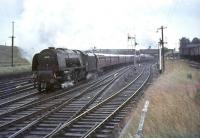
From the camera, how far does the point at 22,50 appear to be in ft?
131

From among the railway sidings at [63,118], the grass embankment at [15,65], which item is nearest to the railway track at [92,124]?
the railway sidings at [63,118]

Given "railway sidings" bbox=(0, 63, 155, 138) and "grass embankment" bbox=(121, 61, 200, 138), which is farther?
"railway sidings" bbox=(0, 63, 155, 138)

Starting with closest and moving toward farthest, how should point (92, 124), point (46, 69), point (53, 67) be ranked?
point (92, 124) < point (53, 67) < point (46, 69)

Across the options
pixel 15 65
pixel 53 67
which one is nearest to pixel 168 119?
pixel 53 67

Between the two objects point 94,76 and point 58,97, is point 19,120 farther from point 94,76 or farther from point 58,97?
point 94,76

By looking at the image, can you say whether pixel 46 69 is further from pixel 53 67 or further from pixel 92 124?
pixel 92 124

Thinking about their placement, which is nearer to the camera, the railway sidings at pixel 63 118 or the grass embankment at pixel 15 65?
the railway sidings at pixel 63 118

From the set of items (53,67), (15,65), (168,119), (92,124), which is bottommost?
(92,124)

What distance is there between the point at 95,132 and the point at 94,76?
2561 centimetres

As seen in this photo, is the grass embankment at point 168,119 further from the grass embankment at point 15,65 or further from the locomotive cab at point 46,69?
the grass embankment at point 15,65

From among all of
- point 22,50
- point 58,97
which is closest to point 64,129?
point 58,97

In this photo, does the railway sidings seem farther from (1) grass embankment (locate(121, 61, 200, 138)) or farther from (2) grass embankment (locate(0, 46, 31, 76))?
(2) grass embankment (locate(0, 46, 31, 76))

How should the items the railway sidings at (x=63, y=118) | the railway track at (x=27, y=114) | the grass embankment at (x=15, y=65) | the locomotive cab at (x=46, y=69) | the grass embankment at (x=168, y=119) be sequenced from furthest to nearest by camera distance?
the grass embankment at (x=15, y=65), the locomotive cab at (x=46, y=69), the railway track at (x=27, y=114), the railway sidings at (x=63, y=118), the grass embankment at (x=168, y=119)

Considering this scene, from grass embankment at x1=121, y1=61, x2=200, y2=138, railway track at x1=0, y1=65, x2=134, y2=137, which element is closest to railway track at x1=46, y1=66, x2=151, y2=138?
railway track at x1=0, y1=65, x2=134, y2=137
